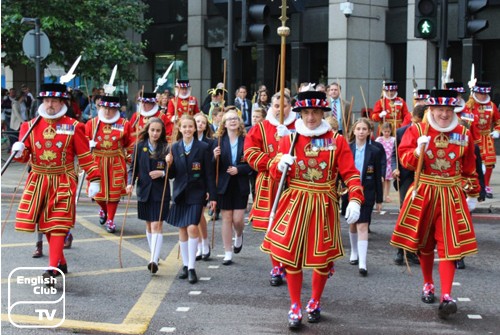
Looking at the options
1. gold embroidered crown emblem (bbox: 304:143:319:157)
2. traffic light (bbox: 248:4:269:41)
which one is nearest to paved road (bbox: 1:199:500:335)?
gold embroidered crown emblem (bbox: 304:143:319:157)

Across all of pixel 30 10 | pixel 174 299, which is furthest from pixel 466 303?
pixel 30 10

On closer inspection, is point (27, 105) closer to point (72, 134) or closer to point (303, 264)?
point (72, 134)

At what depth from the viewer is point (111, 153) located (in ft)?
38.5

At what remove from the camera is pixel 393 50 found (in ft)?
73.4

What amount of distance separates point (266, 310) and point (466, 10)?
22.6 ft

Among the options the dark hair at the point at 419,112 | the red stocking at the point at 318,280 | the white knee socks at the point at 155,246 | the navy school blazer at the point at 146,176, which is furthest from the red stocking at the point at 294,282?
the dark hair at the point at 419,112

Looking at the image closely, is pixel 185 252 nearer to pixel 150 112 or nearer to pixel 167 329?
pixel 167 329

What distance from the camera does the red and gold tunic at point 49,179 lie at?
334 inches

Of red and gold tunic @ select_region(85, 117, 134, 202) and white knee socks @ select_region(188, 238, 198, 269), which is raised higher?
red and gold tunic @ select_region(85, 117, 134, 202)

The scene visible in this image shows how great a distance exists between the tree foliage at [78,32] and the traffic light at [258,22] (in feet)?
27.2

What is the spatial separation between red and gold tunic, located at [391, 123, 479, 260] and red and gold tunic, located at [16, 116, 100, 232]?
3171 mm

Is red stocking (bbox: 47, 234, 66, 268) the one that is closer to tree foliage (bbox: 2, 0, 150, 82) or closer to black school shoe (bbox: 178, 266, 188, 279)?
black school shoe (bbox: 178, 266, 188, 279)

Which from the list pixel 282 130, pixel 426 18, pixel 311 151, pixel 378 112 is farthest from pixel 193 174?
pixel 378 112

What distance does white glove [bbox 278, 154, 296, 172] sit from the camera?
22.7ft
